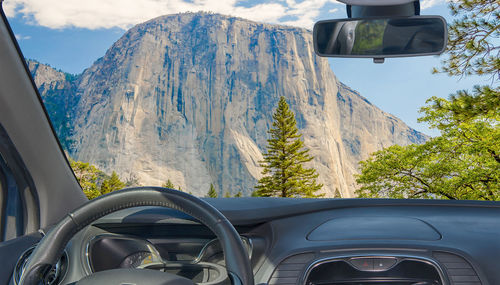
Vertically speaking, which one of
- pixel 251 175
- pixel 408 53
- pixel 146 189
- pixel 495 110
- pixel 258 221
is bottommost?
pixel 251 175

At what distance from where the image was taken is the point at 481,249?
1.91m

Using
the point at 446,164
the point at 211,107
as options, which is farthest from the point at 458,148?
the point at 211,107

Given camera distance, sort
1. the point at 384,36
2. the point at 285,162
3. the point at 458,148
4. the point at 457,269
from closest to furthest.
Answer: the point at 457,269, the point at 384,36, the point at 458,148, the point at 285,162

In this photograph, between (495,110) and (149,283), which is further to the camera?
(495,110)

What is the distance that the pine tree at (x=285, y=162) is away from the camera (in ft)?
108

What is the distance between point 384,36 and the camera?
6.68 feet

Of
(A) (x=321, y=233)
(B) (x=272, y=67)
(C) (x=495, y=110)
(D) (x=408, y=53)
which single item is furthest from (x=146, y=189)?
(B) (x=272, y=67)

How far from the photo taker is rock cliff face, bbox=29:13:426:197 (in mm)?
94750

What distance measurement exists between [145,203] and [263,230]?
2.97 feet

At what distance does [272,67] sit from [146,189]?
11683 cm

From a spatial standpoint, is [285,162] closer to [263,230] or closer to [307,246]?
[263,230]

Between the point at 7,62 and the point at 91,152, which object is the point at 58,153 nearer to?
the point at 7,62

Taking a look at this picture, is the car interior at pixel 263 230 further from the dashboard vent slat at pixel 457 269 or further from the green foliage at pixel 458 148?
the green foliage at pixel 458 148

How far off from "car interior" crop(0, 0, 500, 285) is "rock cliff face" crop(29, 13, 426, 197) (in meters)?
86.4
